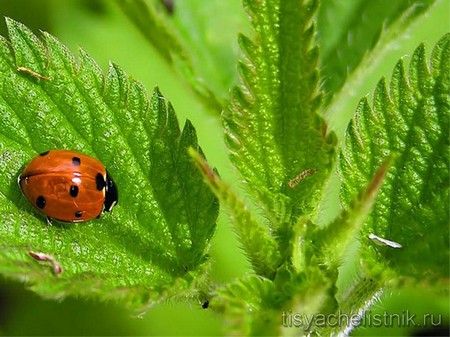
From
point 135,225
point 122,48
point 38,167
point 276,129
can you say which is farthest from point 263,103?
point 122,48

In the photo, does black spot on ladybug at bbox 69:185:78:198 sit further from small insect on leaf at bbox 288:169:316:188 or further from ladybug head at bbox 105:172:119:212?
small insect on leaf at bbox 288:169:316:188

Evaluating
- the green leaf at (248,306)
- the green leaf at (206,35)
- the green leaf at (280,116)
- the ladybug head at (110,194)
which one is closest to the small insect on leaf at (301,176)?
the green leaf at (280,116)

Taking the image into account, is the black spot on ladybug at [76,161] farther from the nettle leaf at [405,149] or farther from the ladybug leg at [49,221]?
the nettle leaf at [405,149]

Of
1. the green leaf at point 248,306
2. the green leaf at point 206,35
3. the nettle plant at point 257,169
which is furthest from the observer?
the green leaf at point 206,35

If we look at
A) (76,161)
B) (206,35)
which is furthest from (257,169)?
(206,35)

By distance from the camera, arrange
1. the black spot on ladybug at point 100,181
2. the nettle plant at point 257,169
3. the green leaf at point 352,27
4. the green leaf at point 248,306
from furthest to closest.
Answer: the green leaf at point 352,27 → the black spot on ladybug at point 100,181 → the nettle plant at point 257,169 → the green leaf at point 248,306

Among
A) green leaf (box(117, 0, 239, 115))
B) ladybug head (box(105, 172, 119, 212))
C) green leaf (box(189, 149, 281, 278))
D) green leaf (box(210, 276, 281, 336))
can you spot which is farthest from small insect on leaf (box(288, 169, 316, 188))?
green leaf (box(117, 0, 239, 115))

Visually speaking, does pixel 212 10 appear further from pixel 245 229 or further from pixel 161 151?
pixel 245 229
